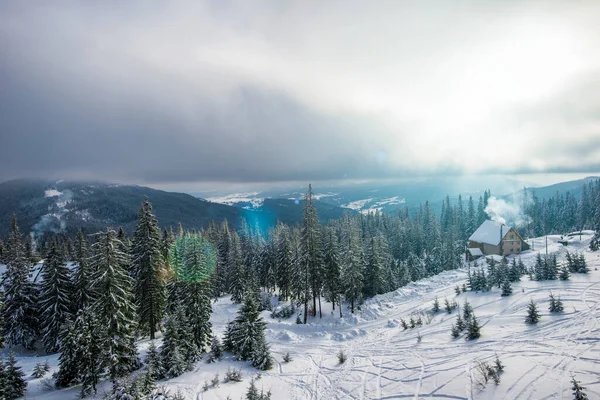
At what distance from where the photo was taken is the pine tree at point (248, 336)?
21.4 metres

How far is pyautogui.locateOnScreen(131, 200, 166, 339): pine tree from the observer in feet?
91.9

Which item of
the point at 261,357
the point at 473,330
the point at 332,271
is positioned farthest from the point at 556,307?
the point at 332,271

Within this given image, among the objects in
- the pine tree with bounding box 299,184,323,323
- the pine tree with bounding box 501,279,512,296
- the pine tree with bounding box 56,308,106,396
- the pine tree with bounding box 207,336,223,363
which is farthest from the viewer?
the pine tree with bounding box 299,184,323,323

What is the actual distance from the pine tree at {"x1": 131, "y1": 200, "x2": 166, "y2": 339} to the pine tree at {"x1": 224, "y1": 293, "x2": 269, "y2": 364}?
31.7ft

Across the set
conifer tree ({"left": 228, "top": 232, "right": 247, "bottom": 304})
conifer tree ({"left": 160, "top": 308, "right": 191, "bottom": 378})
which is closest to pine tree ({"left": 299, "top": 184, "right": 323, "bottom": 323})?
conifer tree ({"left": 160, "top": 308, "right": 191, "bottom": 378})

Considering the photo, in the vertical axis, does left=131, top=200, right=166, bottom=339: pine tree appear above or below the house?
above

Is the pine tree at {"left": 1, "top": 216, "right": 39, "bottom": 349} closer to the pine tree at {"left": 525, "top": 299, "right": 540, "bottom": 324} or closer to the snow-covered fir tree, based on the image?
the snow-covered fir tree

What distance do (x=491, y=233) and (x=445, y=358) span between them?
66048 mm

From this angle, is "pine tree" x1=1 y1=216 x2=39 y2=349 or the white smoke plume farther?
the white smoke plume

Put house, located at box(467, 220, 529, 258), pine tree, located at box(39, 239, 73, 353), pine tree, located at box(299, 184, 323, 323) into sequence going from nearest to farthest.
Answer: pine tree, located at box(39, 239, 73, 353), pine tree, located at box(299, 184, 323, 323), house, located at box(467, 220, 529, 258)

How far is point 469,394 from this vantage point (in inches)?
475

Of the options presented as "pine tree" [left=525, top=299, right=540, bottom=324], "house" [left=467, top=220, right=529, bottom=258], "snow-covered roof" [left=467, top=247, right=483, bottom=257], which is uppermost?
"pine tree" [left=525, top=299, right=540, bottom=324]

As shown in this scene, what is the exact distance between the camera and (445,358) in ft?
53.1

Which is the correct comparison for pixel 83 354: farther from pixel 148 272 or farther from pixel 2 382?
pixel 148 272
